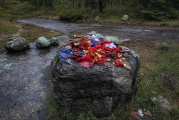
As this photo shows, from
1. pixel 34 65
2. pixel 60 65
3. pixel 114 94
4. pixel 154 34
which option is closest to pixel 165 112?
pixel 114 94

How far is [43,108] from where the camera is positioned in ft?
22.4

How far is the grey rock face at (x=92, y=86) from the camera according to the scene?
5645 mm

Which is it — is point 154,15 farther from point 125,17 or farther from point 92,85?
point 92,85

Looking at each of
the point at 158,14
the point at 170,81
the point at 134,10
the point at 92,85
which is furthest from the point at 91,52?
the point at 134,10

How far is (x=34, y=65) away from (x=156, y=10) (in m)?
14.8

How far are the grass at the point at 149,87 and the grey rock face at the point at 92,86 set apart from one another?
246mm

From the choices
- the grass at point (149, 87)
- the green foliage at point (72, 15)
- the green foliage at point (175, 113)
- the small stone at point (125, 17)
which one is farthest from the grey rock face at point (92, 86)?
the green foliage at point (72, 15)

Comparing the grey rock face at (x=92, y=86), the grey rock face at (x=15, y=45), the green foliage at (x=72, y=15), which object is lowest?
the green foliage at (x=72, y=15)

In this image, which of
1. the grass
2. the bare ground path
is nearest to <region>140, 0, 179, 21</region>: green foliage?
the bare ground path

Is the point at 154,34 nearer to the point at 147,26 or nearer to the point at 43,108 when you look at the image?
the point at 147,26

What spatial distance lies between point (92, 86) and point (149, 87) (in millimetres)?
3050

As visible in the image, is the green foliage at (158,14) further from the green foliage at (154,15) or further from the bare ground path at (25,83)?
the bare ground path at (25,83)

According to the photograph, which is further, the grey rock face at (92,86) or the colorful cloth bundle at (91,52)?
the colorful cloth bundle at (91,52)

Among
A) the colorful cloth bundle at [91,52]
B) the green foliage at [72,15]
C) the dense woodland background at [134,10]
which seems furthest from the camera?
the green foliage at [72,15]
